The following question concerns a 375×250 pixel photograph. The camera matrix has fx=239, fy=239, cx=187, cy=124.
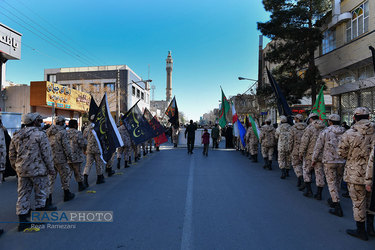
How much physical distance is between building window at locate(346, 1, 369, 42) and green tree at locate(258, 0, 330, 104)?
1631mm

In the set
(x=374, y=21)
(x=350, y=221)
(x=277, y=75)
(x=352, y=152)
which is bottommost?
(x=350, y=221)

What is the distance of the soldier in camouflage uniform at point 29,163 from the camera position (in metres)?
3.77

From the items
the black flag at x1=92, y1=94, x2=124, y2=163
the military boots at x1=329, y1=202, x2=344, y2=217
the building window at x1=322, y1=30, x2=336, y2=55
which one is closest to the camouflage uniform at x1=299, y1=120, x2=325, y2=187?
the military boots at x1=329, y1=202, x2=344, y2=217

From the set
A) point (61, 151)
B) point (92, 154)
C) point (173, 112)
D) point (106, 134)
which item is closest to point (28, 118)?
point (61, 151)

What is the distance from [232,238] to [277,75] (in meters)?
16.4

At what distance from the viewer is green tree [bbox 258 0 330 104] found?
51.4ft

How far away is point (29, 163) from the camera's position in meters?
3.80

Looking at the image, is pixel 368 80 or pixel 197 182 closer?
pixel 197 182

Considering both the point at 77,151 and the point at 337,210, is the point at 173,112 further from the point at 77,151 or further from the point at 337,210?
the point at 337,210

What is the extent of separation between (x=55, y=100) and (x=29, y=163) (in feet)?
71.2

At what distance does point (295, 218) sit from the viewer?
417cm

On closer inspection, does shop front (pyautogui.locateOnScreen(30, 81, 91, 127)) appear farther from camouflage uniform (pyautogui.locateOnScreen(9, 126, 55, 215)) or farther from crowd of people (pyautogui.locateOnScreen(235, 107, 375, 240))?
crowd of people (pyautogui.locateOnScreen(235, 107, 375, 240))

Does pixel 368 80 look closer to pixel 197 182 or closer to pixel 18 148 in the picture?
pixel 197 182

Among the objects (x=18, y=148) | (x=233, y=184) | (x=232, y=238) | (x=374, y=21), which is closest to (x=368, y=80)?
(x=374, y=21)
